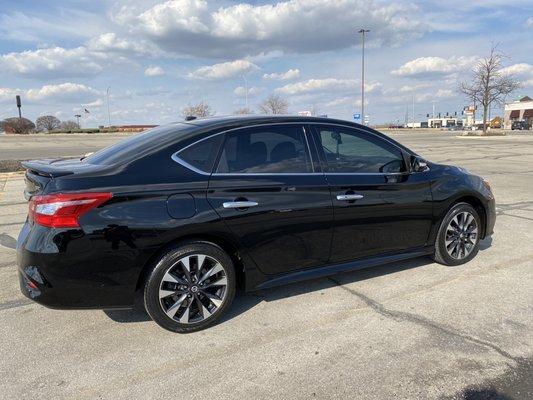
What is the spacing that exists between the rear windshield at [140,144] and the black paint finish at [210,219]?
0.05ft

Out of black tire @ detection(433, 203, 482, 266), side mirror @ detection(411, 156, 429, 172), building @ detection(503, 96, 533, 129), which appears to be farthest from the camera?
building @ detection(503, 96, 533, 129)

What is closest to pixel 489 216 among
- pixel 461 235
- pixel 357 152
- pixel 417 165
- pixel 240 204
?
pixel 461 235

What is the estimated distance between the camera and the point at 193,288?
3.59m

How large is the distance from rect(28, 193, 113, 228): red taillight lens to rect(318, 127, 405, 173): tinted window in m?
2.01

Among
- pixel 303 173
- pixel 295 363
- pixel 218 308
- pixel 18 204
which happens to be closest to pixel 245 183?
pixel 303 173

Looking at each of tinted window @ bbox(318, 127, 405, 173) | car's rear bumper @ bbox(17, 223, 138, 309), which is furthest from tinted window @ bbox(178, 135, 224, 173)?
tinted window @ bbox(318, 127, 405, 173)

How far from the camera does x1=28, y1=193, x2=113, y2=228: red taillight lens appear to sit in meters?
3.20

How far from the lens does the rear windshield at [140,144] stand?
364cm

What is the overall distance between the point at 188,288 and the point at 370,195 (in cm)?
186

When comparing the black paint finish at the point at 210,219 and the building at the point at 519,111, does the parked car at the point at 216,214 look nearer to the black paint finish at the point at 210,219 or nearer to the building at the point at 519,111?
the black paint finish at the point at 210,219

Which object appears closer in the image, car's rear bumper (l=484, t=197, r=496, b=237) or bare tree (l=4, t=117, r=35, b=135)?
car's rear bumper (l=484, t=197, r=496, b=237)

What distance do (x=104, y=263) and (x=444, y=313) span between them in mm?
2760

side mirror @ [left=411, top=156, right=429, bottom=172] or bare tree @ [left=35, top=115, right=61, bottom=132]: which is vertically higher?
bare tree @ [left=35, top=115, right=61, bottom=132]

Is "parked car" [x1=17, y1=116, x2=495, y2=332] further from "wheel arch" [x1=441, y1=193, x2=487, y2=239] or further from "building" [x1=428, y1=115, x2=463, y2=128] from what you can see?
"building" [x1=428, y1=115, x2=463, y2=128]
